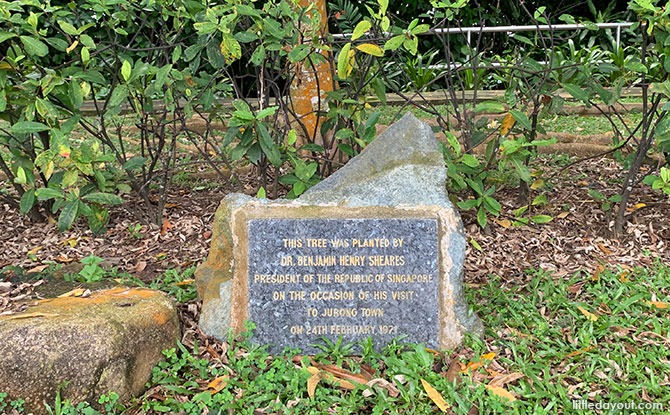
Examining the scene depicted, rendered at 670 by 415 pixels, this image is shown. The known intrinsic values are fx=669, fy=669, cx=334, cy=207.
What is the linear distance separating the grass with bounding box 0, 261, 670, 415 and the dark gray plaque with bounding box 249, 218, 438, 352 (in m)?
0.09

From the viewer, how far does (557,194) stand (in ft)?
15.6

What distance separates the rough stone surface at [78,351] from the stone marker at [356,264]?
43 cm

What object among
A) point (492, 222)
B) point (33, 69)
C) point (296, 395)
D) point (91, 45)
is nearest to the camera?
point (296, 395)

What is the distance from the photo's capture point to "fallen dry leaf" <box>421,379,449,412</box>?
271 cm

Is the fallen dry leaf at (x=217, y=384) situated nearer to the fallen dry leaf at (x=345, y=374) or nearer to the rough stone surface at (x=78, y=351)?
the rough stone surface at (x=78, y=351)

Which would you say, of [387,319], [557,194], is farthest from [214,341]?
[557,194]

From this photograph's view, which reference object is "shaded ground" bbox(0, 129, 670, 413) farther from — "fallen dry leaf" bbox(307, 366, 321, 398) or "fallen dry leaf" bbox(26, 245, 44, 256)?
"fallen dry leaf" bbox(307, 366, 321, 398)

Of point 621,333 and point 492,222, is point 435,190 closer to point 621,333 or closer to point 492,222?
point 621,333

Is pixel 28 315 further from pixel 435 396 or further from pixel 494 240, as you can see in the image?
pixel 494 240

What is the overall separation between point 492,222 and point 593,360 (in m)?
1.55

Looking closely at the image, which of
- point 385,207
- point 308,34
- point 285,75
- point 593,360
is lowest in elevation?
point 593,360

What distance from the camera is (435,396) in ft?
9.02

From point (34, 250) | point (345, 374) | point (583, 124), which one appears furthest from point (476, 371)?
point (583, 124)

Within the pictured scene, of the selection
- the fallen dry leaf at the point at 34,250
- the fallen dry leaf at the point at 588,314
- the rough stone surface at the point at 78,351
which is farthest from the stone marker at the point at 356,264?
the fallen dry leaf at the point at 34,250
